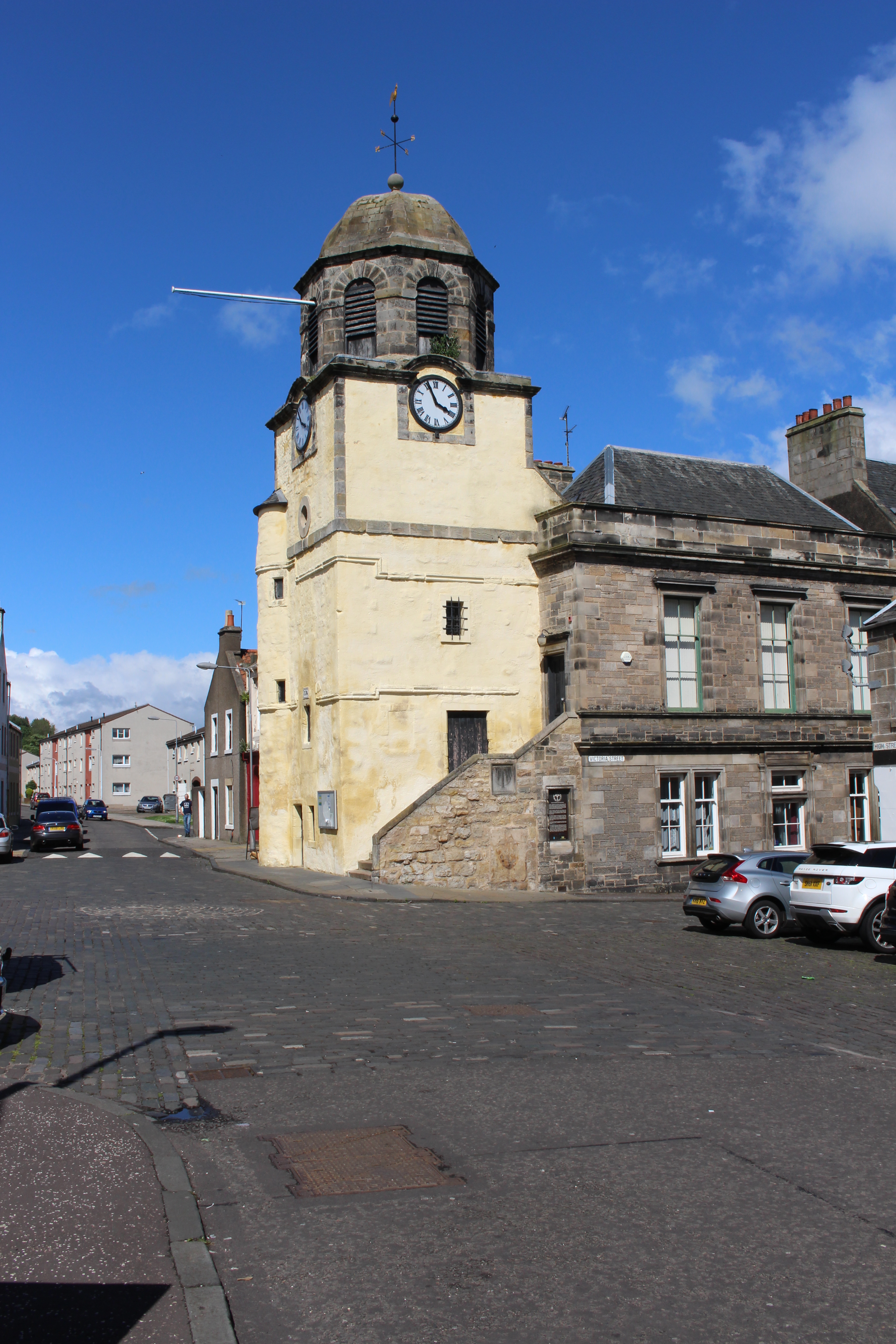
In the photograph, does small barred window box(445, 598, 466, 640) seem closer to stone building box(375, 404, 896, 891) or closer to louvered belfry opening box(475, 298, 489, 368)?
stone building box(375, 404, 896, 891)

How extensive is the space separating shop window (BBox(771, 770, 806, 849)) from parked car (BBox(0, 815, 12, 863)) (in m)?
22.5

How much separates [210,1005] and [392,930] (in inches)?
260

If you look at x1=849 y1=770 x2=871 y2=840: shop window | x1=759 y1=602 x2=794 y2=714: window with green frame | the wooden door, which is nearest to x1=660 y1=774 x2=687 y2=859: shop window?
x1=759 y1=602 x2=794 y2=714: window with green frame

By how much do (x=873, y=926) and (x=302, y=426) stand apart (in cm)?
1935

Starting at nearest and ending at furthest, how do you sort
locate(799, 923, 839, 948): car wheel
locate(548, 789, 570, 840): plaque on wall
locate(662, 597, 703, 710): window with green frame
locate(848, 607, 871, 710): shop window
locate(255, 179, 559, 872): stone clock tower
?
locate(799, 923, 839, 948): car wheel, locate(548, 789, 570, 840): plaque on wall, locate(255, 179, 559, 872): stone clock tower, locate(662, 597, 703, 710): window with green frame, locate(848, 607, 871, 710): shop window

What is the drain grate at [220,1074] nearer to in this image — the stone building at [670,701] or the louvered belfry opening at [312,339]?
the stone building at [670,701]

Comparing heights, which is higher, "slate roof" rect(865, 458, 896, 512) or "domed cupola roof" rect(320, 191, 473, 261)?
"domed cupola roof" rect(320, 191, 473, 261)

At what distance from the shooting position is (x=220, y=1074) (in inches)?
322

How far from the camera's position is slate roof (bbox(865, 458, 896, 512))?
32.6 m

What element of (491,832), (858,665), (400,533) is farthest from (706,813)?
(400,533)

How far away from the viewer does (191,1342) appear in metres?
4.08

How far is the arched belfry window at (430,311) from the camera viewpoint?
2789 cm

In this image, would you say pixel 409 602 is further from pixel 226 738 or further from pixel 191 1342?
pixel 191 1342

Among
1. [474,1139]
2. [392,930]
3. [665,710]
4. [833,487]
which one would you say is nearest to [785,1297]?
[474,1139]
